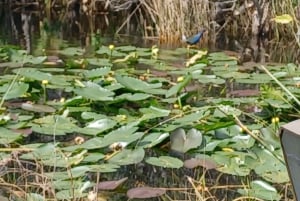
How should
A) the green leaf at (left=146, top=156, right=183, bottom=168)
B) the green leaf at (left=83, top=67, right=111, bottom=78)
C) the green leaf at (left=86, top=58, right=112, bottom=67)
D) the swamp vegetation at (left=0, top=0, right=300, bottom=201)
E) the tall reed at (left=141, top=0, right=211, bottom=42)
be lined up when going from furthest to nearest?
the tall reed at (left=141, top=0, right=211, bottom=42)
the green leaf at (left=86, top=58, right=112, bottom=67)
the green leaf at (left=83, top=67, right=111, bottom=78)
the green leaf at (left=146, top=156, right=183, bottom=168)
the swamp vegetation at (left=0, top=0, right=300, bottom=201)

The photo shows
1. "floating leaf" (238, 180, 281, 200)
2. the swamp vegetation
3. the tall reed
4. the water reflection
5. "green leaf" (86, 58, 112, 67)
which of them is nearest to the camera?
"floating leaf" (238, 180, 281, 200)

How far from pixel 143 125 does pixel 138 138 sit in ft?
0.52

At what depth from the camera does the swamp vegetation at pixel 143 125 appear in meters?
2.30

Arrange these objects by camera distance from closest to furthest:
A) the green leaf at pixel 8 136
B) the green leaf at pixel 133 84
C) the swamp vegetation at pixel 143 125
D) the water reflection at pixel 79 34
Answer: the swamp vegetation at pixel 143 125 → the green leaf at pixel 8 136 → the green leaf at pixel 133 84 → the water reflection at pixel 79 34

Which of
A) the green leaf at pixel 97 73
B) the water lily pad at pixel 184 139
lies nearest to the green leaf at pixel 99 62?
the green leaf at pixel 97 73

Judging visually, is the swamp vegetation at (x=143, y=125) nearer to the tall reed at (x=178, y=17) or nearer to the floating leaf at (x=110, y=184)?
the floating leaf at (x=110, y=184)

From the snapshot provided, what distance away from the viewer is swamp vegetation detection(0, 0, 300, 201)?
2297 millimetres

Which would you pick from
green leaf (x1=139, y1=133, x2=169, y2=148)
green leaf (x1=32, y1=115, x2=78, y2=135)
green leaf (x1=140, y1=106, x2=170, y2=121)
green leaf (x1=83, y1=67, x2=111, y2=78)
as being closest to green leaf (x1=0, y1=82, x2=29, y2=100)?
green leaf (x1=32, y1=115, x2=78, y2=135)

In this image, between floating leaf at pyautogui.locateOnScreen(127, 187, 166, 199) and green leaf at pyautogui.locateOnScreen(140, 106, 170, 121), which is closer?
floating leaf at pyautogui.locateOnScreen(127, 187, 166, 199)

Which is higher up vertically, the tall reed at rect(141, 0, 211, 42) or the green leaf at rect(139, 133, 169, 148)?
the tall reed at rect(141, 0, 211, 42)

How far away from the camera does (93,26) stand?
657 centimetres

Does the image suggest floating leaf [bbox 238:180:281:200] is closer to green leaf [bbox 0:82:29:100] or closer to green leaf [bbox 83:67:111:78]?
green leaf [bbox 0:82:29:100]

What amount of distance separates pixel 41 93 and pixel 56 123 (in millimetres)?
508

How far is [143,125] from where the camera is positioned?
271 centimetres
